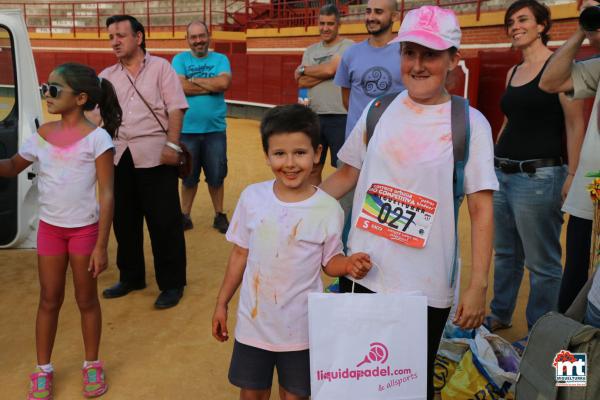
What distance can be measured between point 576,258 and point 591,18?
3.06ft

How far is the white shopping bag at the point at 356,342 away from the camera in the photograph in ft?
5.89

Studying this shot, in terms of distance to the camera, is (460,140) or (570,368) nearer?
(570,368)

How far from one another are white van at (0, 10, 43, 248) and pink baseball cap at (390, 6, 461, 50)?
9.60 feet

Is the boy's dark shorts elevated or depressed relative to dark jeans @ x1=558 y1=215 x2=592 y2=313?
depressed

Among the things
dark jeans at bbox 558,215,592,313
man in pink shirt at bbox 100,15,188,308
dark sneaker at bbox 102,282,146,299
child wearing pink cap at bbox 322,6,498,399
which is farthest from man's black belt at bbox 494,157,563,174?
dark sneaker at bbox 102,282,146,299

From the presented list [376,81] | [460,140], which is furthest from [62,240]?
[376,81]

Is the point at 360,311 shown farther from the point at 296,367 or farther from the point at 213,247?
the point at 213,247

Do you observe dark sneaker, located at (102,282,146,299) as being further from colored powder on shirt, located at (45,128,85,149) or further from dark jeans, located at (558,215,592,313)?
dark jeans, located at (558,215,592,313)

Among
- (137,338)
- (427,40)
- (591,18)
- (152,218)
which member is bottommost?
(137,338)

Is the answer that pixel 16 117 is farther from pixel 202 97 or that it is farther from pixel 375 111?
pixel 375 111

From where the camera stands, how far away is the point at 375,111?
206 centimetres

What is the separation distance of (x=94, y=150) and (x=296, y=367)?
1389mm

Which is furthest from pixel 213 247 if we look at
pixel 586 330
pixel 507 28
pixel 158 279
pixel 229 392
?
pixel 586 330

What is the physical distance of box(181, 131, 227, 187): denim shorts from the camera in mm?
5594
